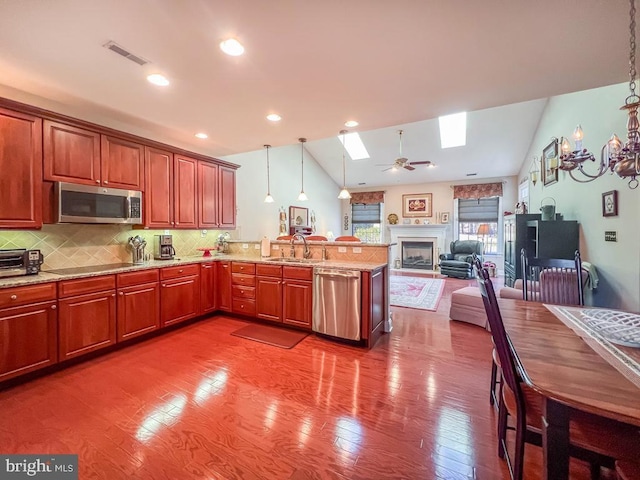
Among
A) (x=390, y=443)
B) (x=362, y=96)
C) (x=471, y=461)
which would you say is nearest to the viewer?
(x=471, y=461)

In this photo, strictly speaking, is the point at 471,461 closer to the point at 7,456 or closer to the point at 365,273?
the point at 365,273

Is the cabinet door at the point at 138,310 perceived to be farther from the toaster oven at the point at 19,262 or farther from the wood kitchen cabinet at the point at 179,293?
the toaster oven at the point at 19,262

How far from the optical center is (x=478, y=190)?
817 cm

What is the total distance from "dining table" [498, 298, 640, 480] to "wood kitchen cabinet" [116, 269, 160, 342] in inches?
135

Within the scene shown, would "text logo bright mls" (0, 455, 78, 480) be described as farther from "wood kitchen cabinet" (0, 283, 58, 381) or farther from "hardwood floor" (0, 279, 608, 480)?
"wood kitchen cabinet" (0, 283, 58, 381)

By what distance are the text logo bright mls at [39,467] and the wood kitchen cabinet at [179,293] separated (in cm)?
177

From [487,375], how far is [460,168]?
266 inches

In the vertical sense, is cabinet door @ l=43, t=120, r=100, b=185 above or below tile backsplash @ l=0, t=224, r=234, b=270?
above

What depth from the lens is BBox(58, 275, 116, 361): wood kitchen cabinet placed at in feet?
8.18

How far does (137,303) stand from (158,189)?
1.44 metres

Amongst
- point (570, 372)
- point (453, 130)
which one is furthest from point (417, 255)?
point (570, 372)

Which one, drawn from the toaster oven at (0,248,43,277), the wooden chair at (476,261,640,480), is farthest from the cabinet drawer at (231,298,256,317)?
the wooden chair at (476,261,640,480)

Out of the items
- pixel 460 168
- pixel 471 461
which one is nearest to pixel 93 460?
pixel 471 461

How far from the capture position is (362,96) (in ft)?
8.34
